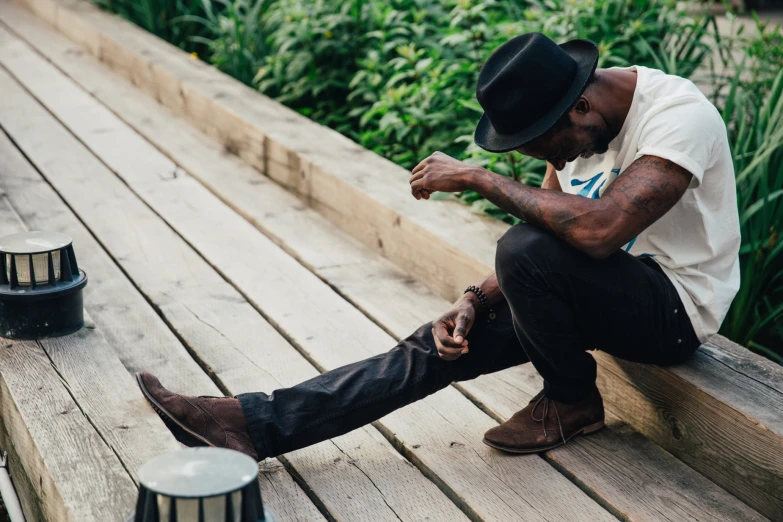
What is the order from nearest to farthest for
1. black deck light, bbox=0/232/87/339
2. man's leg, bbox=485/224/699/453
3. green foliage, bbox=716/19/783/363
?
man's leg, bbox=485/224/699/453 → black deck light, bbox=0/232/87/339 → green foliage, bbox=716/19/783/363

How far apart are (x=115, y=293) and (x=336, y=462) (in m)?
1.18

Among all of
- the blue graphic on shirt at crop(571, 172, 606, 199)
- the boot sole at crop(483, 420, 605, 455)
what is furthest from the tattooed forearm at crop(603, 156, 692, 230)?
the boot sole at crop(483, 420, 605, 455)

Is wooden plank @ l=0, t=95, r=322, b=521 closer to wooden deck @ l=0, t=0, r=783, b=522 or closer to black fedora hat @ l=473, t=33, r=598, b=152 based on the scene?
wooden deck @ l=0, t=0, r=783, b=522

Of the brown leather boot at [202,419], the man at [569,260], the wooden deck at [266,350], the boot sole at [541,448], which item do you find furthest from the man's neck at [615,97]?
the brown leather boot at [202,419]

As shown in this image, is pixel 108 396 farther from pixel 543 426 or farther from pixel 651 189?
pixel 651 189

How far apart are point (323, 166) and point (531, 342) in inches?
67.4

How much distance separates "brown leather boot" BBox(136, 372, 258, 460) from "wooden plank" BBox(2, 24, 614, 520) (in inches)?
16.0

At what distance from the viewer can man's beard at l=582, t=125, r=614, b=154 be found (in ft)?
7.52

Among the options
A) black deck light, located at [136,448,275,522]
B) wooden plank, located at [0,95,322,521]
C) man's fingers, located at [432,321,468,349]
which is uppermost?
black deck light, located at [136,448,275,522]

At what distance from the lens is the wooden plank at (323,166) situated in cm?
324

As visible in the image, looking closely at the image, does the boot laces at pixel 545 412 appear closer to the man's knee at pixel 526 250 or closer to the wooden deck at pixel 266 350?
the wooden deck at pixel 266 350

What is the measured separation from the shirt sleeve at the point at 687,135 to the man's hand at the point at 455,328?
22.6 inches

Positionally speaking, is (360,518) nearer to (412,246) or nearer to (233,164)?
→ (412,246)

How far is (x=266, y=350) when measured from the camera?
2.86m
